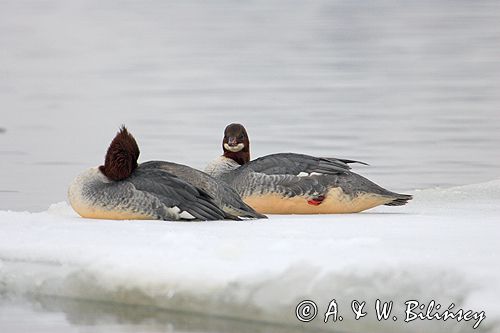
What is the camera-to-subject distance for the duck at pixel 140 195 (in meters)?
8.09

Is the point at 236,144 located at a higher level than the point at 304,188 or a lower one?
higher

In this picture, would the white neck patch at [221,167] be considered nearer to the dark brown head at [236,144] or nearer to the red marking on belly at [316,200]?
the dark brown head at [236,144]

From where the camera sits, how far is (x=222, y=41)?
31844 mm

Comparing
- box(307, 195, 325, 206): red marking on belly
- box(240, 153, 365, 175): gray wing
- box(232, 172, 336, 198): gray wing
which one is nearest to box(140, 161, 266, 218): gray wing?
box(232, 172, 336, 198): gray wing

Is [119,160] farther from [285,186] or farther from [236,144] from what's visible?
[236,144]

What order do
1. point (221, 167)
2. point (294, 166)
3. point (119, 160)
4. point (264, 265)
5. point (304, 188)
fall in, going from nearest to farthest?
point (264, 265) < point (119, 160) < point (304, 188) < point (294, 166) < point (221, 167)

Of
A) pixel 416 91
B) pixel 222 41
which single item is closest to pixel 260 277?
pixel 416 91

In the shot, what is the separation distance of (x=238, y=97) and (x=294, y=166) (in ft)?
35.0

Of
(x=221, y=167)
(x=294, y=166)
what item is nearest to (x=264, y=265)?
(x=294, y=166)

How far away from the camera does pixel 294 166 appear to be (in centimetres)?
899

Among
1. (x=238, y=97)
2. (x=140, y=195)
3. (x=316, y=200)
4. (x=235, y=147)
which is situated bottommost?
(x=238, y=97)

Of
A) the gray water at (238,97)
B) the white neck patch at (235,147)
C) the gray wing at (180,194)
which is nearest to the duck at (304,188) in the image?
the white neck patch at (235,147)

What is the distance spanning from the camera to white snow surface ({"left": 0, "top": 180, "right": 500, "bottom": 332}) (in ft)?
19.5

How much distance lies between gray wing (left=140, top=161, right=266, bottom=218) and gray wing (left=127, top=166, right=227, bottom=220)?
0.21m
